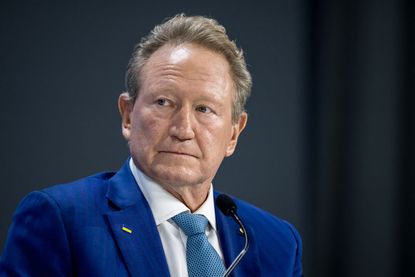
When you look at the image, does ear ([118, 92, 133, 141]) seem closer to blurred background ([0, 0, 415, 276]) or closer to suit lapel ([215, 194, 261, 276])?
suit lapel ([215, 194, 261, 276])

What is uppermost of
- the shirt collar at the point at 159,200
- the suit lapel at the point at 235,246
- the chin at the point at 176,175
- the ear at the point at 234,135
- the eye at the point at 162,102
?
the eye at the point at 162,102

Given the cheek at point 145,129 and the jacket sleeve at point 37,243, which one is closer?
the jacket sleeve at point 37,243

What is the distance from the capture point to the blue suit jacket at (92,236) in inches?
62.4

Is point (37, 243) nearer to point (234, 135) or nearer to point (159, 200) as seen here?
point (159, 200)

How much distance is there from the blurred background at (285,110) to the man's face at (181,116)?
968mm

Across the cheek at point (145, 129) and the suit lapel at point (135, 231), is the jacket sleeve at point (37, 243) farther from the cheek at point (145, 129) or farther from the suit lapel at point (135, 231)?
the cheek at point (145, 129)

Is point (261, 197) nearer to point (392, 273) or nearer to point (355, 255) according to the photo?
point (355, 255)

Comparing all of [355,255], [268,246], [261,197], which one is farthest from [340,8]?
[268,246]

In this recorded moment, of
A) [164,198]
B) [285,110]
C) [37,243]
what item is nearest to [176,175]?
[164,198]

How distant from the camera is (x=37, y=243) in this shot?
1.59 metres

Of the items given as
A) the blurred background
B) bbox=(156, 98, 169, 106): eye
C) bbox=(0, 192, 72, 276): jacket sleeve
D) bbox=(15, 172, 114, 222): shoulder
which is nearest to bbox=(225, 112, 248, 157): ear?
bbox=(156, 98, 169, 106): eye

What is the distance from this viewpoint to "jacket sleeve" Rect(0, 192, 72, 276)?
1.56 metres

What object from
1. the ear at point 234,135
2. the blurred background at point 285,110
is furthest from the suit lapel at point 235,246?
the blurred background at point 285,110

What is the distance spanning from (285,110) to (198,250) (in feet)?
5.39
